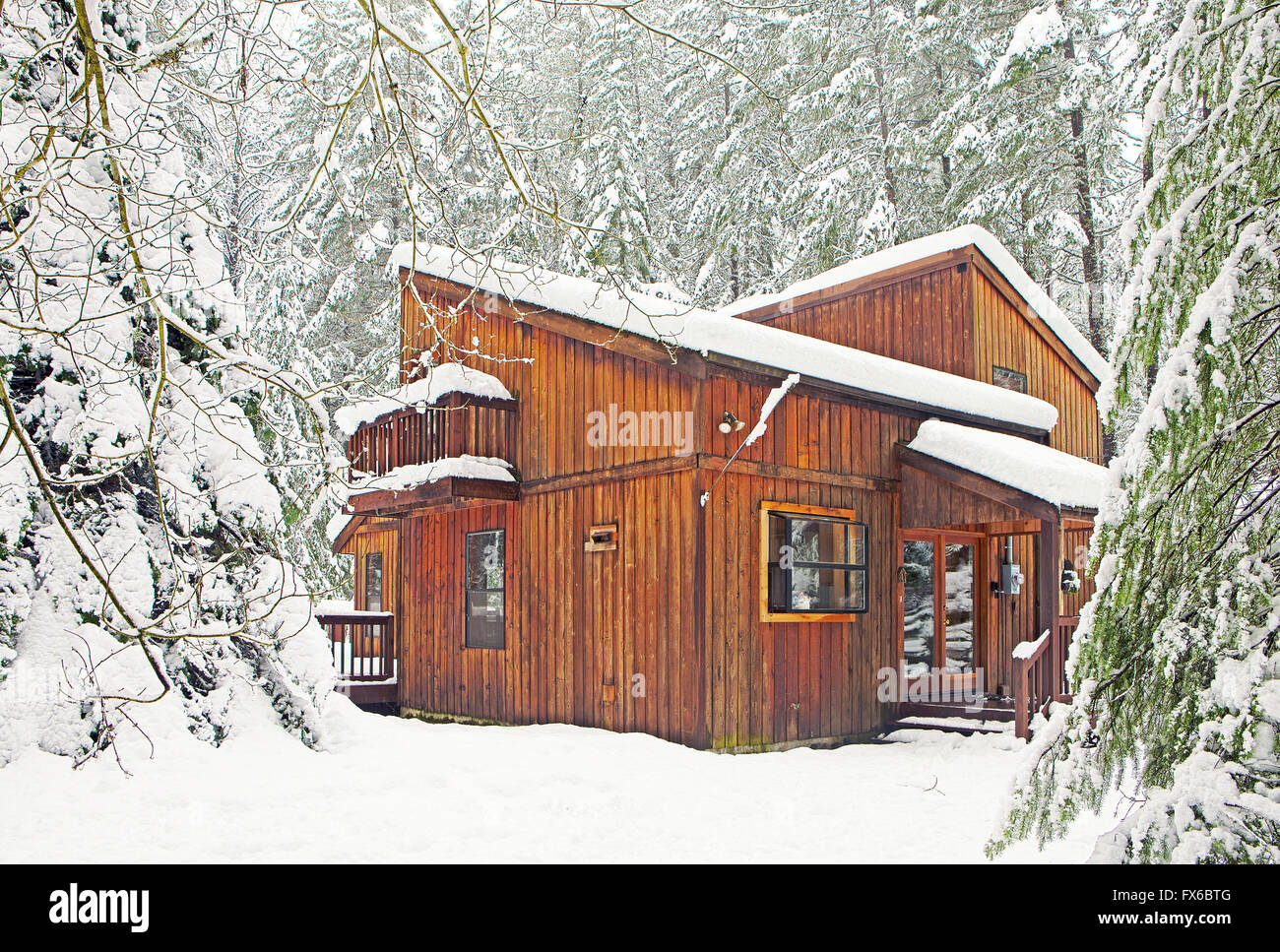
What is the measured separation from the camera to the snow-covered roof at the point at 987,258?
12.7 m

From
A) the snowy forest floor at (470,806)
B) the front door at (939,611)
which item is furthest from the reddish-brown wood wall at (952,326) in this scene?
the snowy forest floor at (470,806)

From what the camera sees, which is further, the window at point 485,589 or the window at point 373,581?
the window at point 373,581

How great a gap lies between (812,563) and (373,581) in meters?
9.25

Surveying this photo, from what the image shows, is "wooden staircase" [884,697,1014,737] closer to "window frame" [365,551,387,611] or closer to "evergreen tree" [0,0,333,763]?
"evergreen tree" [0,0,333,763]

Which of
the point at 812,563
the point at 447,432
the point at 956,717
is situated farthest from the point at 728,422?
the point at 956,717

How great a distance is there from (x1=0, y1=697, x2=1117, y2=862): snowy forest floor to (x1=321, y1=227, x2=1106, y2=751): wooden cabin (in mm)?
1393

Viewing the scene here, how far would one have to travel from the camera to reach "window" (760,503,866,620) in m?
9.13

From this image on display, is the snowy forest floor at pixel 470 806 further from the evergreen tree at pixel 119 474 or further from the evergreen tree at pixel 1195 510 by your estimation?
the evergreen tree at pixel 1195 510

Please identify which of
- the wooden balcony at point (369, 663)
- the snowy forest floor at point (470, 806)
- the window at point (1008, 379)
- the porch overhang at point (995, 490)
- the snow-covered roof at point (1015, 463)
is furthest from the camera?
the window at point (1008, 379)

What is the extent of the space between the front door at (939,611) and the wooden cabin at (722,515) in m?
0.03

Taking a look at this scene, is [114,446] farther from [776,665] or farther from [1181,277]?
[776,665]

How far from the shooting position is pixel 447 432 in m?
10.9

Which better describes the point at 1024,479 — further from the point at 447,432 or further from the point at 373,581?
the point at 373,581
